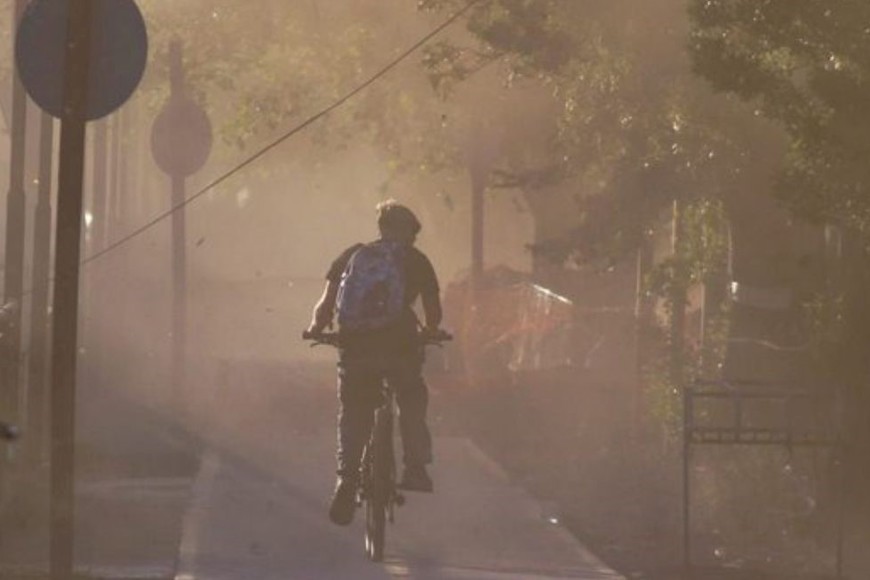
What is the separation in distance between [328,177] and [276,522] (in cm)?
5351

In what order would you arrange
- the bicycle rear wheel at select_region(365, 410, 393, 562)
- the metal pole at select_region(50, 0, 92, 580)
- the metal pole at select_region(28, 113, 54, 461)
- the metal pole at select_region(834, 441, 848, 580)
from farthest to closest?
the metal pole at select_region(28, 113, 54, 461), the bicycle rear wheel at select_region(365, 410, 393, 562), the metal pole at select_region(834, 441, 848, 580), the metal pole at select_region(50, 0, 92, 580)

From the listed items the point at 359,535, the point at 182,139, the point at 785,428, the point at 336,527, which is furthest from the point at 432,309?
the point at 182,139

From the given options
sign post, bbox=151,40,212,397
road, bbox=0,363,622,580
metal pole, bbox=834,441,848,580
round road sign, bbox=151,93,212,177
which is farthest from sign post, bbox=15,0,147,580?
round road sign, bbox=151,93,212,177

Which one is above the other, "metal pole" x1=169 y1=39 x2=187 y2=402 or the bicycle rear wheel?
"metal pole" x1=169 y1=39 x2=187 y2=402

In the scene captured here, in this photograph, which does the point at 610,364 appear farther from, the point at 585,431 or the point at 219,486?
the point at 219,486

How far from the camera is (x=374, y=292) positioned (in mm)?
13305

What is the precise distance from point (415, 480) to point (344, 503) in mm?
373

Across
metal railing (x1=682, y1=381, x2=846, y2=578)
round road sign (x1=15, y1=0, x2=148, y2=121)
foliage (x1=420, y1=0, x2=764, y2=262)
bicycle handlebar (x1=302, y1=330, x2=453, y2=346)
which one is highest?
foliage (x1=420, y1=0, x2=764, y2=262)

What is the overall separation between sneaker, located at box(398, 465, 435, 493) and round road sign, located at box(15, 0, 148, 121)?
11.4 ft

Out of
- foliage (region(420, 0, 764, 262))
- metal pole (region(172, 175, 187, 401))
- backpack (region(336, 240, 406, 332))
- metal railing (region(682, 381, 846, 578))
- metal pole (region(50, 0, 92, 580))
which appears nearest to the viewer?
metal pole (region(50, 0, 92, 580))

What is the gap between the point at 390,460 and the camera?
13297 mm

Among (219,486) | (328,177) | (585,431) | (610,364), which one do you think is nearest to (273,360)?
(610,364)

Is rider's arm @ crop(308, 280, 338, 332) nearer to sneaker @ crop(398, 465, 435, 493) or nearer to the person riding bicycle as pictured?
the person riding bicycle

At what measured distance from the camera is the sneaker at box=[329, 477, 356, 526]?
532 inches
